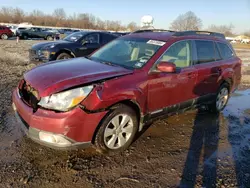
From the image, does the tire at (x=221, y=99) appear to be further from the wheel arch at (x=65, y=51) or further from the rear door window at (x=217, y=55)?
the wheel arch at (x=65, y=51)

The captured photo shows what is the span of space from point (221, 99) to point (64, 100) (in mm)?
4016

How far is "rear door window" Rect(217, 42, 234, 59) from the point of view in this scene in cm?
540

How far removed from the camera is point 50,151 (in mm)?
3498

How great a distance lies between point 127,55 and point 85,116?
5.45ft

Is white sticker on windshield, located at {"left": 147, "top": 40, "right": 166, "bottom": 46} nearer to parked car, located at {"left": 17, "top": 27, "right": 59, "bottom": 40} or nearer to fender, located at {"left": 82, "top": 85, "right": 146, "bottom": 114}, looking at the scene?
fender, located at {"left": 82, "top": 85, "right": 146, "bottom": 114}

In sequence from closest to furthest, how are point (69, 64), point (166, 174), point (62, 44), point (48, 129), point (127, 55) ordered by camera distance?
point (48, 129) → point (166, 174) → point (69, 64) → point (127, 55) → point (62, 44)

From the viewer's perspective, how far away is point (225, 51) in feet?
18.2

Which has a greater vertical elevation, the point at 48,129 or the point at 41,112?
the point at 41,112

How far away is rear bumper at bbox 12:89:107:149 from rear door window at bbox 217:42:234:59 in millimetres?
3515

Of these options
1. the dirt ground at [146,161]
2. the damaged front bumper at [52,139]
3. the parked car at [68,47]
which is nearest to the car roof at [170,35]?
the dirt ground at [146,161]

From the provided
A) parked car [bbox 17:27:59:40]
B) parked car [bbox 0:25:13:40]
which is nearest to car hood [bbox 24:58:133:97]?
parked car [bbox 0:25:13:40]

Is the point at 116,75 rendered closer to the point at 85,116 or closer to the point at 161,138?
the point at 85,116

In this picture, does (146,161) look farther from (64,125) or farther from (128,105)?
(64,125)

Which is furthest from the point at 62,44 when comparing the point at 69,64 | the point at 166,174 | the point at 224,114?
the point at 166,174
